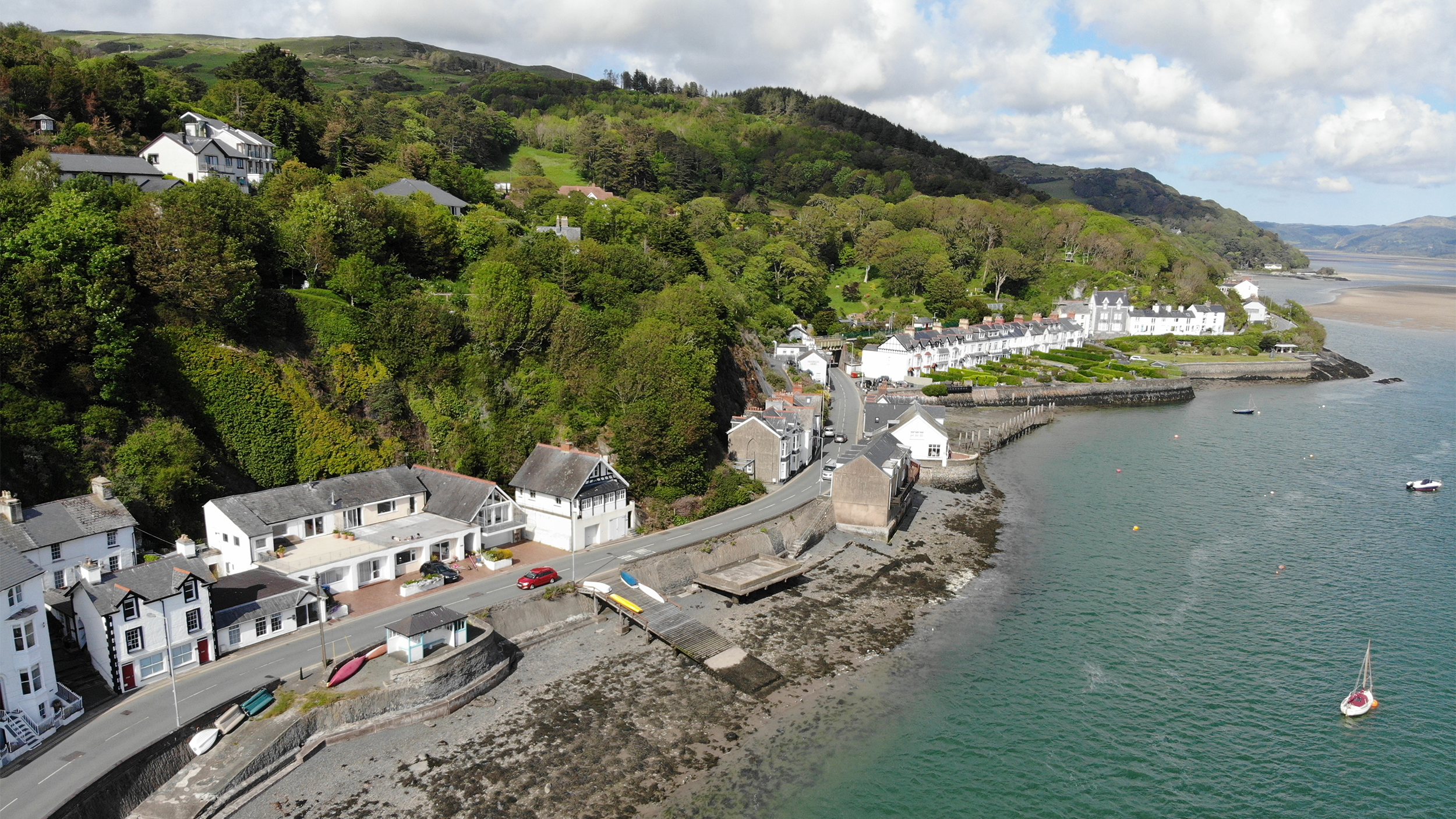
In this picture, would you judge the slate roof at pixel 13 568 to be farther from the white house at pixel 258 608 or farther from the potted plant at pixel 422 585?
the potted plant at pixel 422 585

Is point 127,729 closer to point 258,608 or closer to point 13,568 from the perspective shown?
point 13,568

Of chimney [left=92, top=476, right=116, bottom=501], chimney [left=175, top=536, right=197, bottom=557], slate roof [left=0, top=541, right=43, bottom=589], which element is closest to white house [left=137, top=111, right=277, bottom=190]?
chimney [left=92, top=476, right=116, bottom=501]

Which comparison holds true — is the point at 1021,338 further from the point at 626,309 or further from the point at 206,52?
the point at 206,52

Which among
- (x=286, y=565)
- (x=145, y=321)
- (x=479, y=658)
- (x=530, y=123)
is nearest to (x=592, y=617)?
(x=479, y=658)

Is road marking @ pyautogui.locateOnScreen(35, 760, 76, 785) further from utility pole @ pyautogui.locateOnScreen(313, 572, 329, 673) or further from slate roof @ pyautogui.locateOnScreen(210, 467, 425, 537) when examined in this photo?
slate roof @ pyautogui.locateOnScreen(210, 467, 425, 537)

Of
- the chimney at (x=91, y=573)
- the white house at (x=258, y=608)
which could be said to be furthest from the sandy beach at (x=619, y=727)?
the chimney at (x=91, y=573)

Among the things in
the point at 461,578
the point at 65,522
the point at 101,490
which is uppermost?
the point at 101,490

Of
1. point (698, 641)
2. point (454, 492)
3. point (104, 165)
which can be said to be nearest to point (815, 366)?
point (454, 492)
